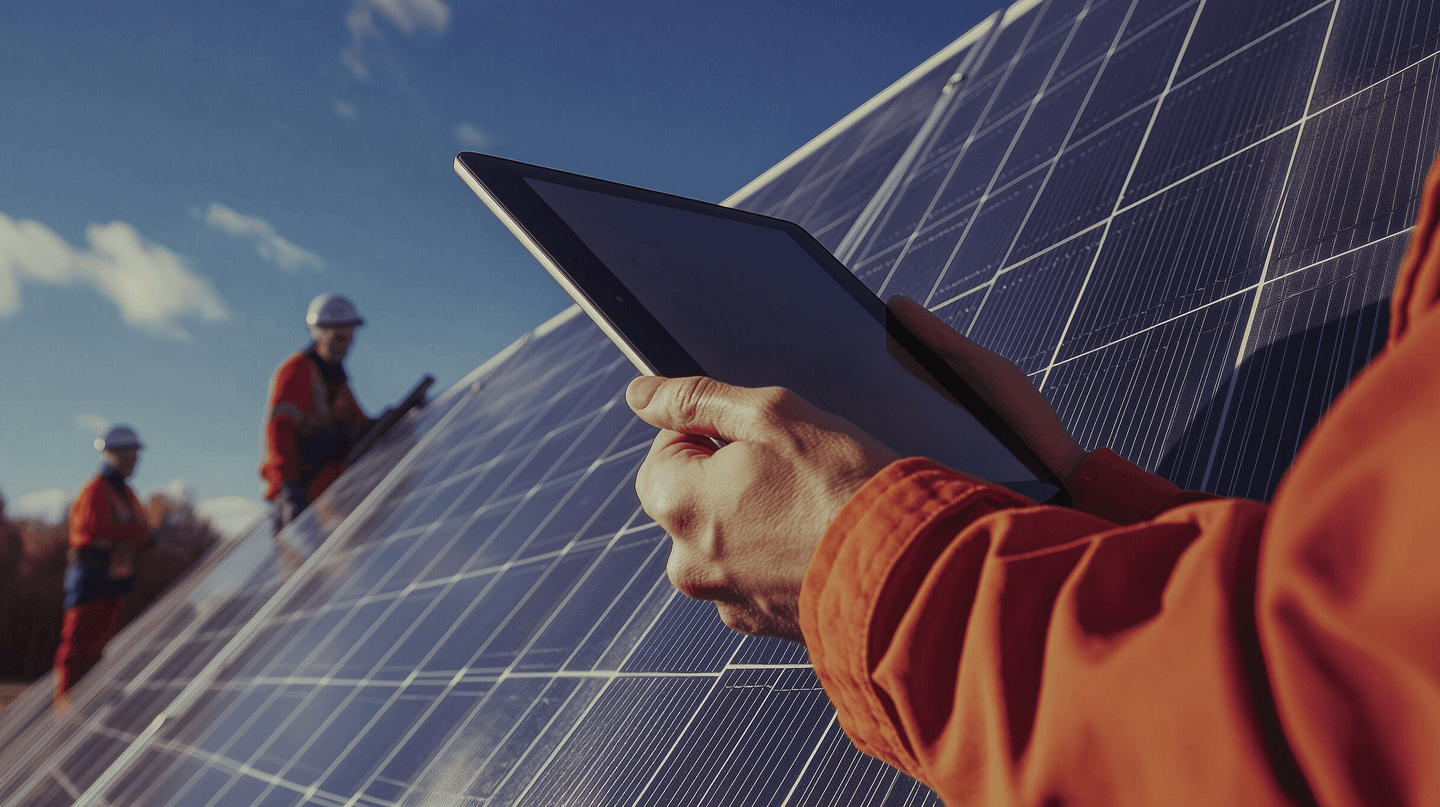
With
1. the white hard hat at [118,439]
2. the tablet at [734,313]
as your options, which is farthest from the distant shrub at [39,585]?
the tablet at [734,313]

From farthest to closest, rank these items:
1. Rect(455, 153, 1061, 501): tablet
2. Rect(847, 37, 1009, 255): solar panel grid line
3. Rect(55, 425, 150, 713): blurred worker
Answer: Rect(55, 425, 150, 713): blurred worker, Rect(847, 37, 1009, 255): solar panel grid line, Rect(455, 153, 1061, 501): tablet

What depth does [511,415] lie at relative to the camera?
24.2 ft

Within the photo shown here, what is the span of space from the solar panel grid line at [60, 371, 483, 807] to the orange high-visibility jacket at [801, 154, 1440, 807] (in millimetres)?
6198

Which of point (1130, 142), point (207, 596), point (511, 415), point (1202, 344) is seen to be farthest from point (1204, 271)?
point (207, 596)

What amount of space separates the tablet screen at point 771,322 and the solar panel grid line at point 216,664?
18.4ft

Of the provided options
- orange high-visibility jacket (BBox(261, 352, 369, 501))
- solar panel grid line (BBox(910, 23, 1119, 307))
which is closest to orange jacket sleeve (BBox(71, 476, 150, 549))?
orange high-visibility jacket (BBox(261, 352, 369, 501))

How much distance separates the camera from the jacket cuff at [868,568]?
87cm

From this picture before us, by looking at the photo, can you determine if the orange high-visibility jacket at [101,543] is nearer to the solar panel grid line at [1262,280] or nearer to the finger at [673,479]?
the finger at [673,479]

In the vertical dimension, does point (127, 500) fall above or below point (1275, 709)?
above

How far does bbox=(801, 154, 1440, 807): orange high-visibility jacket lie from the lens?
532mm

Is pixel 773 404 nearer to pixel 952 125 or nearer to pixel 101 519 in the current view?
pixel 952 125

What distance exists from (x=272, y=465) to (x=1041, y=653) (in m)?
11.4

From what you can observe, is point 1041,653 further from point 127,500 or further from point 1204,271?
point 127,500

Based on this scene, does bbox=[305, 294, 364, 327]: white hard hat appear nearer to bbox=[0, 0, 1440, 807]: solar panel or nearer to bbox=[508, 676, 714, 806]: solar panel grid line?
bbox=[0, 0, 1440, 807]: solar panel
